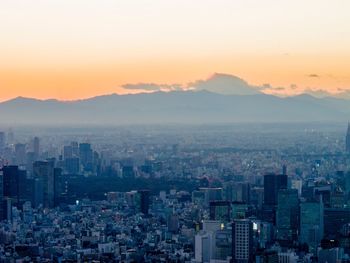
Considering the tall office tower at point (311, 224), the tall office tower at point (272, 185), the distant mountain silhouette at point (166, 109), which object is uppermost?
the distant mountain silhouette at point (166, 109)

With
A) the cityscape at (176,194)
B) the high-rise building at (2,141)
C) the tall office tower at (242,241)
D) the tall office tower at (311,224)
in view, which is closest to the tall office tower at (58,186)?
the cityscape at (176,194)

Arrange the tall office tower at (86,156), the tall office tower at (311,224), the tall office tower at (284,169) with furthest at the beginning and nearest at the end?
1. the tall office tower at (86,156)
2. the tall office tower at (284,169)
3. the tall office tower at (311,224)

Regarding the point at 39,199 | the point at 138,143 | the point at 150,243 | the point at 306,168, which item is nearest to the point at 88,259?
the point at 150,243

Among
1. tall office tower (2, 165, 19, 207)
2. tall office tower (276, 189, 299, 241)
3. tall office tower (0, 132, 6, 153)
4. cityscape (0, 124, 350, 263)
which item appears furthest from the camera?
tall office tower (0, 132, 6, 153)

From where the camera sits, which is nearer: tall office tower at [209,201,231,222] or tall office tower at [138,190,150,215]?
tall office tower at [209,201,231,222]

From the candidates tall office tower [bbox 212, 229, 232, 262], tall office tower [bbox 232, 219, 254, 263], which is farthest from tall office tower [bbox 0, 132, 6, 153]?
tall office tower [bbox 212, 229, 232, 262]

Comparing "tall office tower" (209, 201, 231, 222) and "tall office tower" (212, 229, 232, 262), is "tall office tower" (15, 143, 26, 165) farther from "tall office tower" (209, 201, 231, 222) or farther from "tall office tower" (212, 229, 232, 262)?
"tall office tower" (212, 229, 232, 262)

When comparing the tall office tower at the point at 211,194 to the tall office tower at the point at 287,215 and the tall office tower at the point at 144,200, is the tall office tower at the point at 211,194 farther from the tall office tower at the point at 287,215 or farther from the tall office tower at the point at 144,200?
the tall office tower at the point at 287,215
